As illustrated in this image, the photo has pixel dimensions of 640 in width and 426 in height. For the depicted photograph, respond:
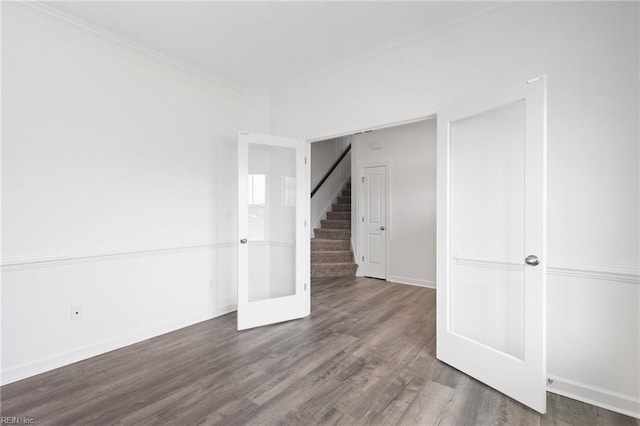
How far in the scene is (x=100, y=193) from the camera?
2.64 m

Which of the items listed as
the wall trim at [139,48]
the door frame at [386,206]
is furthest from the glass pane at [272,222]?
the door frame at [386,206]

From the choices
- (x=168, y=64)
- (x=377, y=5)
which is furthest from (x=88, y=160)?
(x=377, y=5)

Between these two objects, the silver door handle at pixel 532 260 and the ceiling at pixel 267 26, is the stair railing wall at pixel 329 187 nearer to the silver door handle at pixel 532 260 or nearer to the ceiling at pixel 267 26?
the ceiling at pixel 267 26

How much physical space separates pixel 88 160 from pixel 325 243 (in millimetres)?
4043

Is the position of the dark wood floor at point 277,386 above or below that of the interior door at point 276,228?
below

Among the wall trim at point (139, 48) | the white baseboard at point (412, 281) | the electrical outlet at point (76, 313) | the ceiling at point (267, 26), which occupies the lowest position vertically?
the white baseboard at point (412, 281)

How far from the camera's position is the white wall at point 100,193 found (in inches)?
88.0

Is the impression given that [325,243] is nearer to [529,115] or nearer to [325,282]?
[325,282]

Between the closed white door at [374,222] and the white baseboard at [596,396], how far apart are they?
337 centimetres

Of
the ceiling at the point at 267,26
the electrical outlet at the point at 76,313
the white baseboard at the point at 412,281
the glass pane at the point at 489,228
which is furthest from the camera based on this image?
the white baseboard at the point at 412,281

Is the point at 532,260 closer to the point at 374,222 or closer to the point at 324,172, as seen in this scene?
the point at 374,222

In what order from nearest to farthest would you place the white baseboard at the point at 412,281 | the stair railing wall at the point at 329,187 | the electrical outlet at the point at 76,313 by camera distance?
the electrical outlet at the point at 76,313 → the white baseboard at the point at 412,281 → the stair railing wall at the point at 329,187

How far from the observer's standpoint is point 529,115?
1.92 m

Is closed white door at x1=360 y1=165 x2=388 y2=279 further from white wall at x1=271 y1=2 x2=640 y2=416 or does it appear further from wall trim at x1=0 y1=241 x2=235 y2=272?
wall trim at x1=0 y1=241 x2=235 y2=272
